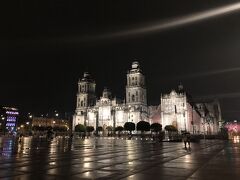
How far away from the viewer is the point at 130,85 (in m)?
128

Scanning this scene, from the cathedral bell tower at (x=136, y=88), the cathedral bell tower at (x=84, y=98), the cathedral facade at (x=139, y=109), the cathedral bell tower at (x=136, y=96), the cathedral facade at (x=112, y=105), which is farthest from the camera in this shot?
the cathedral bell tower at (x=84, y=98)

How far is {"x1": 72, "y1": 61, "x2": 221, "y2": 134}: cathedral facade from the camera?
111 metres

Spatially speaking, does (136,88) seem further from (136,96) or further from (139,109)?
(139,109)

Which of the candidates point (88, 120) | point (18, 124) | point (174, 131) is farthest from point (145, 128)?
point (18, 124)

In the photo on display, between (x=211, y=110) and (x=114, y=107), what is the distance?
174 feet

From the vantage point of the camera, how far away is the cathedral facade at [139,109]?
111 metres

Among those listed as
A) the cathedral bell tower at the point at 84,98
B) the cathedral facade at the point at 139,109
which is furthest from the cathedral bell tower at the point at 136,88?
the cathedral bell tower at the point at 84,98

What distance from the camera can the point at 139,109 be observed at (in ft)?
400

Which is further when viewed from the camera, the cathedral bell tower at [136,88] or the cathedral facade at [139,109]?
the cathedral bell tower at [136,88]

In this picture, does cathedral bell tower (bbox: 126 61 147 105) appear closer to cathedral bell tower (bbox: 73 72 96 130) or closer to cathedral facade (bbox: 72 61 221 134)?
cathedral facade (bbox: 72 61 221 134)

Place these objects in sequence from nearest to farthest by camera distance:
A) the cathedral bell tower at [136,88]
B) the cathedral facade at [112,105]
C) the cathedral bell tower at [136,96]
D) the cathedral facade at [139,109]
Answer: the cathedral facade at [139,109] → the cathedral bell tower at [136,96] → the cathedral facade at [112,105] → the cathedral bell tower at [136,88]

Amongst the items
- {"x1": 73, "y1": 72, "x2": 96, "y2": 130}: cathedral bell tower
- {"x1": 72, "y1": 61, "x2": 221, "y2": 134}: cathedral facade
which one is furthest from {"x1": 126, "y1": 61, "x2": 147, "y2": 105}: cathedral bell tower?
{"x1": 73, "y1": 72, "x2": 96, "y2": 130}: cathedral bell tower

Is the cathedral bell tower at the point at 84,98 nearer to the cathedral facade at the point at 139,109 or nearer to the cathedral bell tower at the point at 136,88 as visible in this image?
the cathedral facade at the point at 139,109

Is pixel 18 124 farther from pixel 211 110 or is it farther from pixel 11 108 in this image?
pixel 211 110
